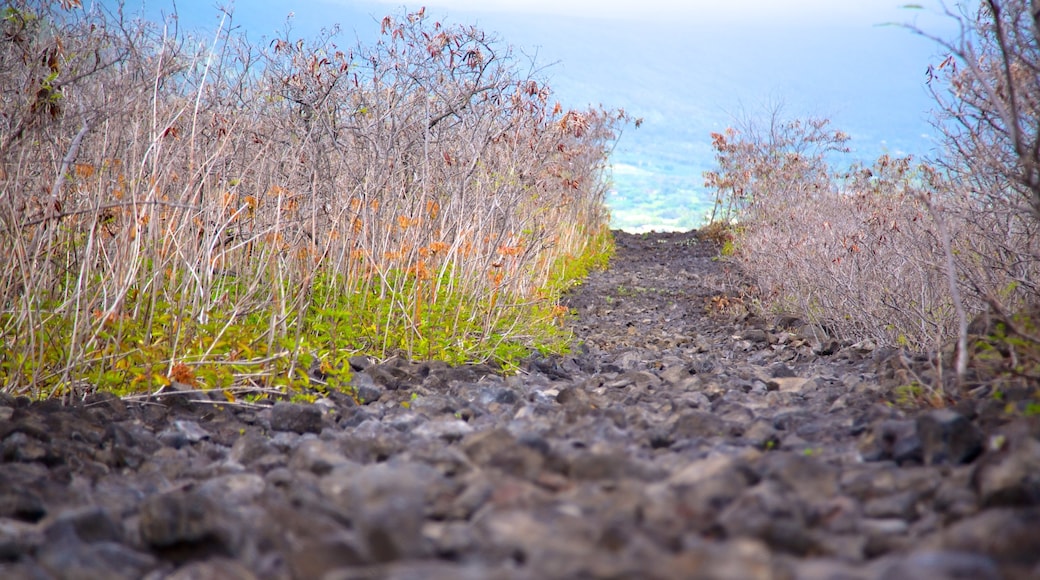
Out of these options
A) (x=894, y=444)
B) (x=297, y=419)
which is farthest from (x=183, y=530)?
(x=894, y=444)

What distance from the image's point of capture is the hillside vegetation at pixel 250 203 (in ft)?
12.4

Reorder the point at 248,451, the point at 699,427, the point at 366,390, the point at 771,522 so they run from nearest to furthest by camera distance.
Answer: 1. the point at 771,522
2. the point at 248,451
3. the point at 699,427
4. the point at 366,390

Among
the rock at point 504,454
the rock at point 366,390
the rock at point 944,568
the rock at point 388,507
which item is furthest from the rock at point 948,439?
the rock at point 366,390

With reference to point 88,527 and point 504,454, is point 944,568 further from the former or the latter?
point 88,527

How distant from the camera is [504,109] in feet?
22.7

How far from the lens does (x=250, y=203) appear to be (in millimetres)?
4746

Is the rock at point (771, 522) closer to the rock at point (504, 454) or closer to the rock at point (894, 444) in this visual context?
the rock at point (504, 454)

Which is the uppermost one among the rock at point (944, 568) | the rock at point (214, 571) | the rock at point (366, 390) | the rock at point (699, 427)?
the rock at point (944, 568)

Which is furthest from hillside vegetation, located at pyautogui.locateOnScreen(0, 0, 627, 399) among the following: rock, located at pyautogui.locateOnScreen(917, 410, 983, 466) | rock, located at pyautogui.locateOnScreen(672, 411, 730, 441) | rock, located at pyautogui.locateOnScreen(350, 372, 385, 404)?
rock, located at pyautogui.locateOnScreen(917, 410, 983, 466)

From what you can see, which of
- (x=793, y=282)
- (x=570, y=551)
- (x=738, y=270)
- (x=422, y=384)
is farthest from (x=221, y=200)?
(x=738, y=270)

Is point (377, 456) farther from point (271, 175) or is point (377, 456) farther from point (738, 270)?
point (738, 270)

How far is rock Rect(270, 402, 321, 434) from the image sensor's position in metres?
3.45

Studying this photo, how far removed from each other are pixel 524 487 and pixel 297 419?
5.54 ft

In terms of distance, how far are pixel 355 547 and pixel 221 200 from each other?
2.88 meters
